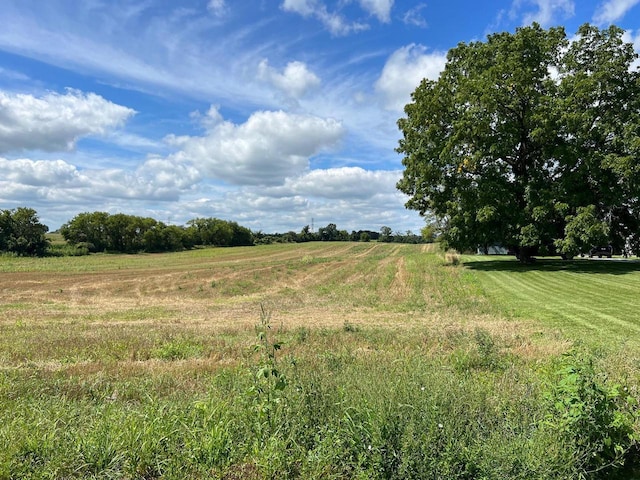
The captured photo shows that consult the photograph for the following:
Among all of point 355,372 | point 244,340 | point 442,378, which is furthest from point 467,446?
point 244,340

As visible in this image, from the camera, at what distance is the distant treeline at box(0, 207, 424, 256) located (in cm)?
6656

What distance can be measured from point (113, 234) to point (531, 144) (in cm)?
8345

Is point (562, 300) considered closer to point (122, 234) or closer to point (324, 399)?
point (324, 399)

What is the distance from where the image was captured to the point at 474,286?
20.3 meters

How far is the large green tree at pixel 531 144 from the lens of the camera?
23281mm

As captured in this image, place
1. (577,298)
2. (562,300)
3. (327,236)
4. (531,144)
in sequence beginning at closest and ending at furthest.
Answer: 1. (562,300)
2. (577,298)
3. (531,144)
4. (327,236)

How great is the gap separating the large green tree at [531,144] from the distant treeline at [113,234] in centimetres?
6842

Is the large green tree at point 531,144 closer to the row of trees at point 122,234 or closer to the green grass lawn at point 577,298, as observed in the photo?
the green grass lawn at point 577,298

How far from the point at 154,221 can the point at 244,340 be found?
9510 centimetres

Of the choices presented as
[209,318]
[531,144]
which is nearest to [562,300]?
[209,318]

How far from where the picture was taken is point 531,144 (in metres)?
27.8

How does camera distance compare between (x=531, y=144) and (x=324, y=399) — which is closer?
(x=324, y=399)

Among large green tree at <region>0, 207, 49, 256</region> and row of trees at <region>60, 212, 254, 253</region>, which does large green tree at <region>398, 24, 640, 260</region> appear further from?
row of trees at <region>60, 212, 254, 253</region>

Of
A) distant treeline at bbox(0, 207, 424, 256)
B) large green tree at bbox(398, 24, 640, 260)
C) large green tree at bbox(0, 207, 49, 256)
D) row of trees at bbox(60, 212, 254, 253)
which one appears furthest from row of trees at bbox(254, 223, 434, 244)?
large green tree at bbox(398, 24, 640, 260)
